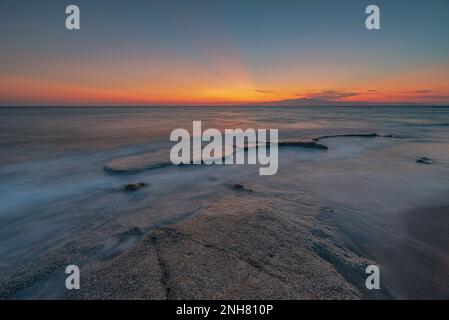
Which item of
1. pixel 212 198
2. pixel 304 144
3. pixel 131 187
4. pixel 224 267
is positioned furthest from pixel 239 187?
pixel 304 144

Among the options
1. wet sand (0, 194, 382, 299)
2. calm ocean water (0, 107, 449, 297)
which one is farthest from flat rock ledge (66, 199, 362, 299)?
calm ocean water (0, 107, 449, 297)

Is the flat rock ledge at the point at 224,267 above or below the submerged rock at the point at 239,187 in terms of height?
below

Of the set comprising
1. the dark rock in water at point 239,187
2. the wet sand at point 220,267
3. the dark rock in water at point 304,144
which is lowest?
the wet sand at point 220,267

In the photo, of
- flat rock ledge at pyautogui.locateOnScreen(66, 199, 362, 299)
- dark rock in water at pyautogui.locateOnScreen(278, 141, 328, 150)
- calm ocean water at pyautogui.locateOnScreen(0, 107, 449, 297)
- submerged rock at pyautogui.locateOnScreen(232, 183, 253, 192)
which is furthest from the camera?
dark rock in water at pyautogui.locateOnScreen(278, 141, 328, 150)

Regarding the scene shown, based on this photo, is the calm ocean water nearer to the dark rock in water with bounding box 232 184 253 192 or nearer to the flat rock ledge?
the dark rock in water with bounding box 232 184 253 192

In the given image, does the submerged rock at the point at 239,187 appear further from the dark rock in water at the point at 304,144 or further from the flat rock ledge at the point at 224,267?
the dark rock in water at the point at 304,144

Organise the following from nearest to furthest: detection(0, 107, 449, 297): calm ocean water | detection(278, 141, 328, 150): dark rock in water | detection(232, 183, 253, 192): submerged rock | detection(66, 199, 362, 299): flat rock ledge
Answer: detection(66, 199, 362, 299): flat rock ledge → detection(0, 107, 449, 297): calm ocean water → detection(232, 183, 253, 192): submerged rock → detection(278, 141, 328, 150): dark rock in water

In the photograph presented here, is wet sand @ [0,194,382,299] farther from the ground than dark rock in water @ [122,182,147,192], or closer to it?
closer to it

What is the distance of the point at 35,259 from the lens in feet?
10.6

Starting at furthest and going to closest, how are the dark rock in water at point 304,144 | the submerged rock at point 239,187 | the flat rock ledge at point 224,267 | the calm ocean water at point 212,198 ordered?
the dark rock in water at point 304,144 < the submerged rock at point 239,187 < the calm ocean water at point 212,198 < the flat rock ledge at point 224,267

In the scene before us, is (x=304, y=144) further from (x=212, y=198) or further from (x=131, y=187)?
(x=131, y=187)

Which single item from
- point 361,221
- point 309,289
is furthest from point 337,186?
point 309,289

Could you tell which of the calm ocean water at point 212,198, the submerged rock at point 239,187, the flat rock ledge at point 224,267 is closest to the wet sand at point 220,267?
the flat rock ledge at point 224,267
